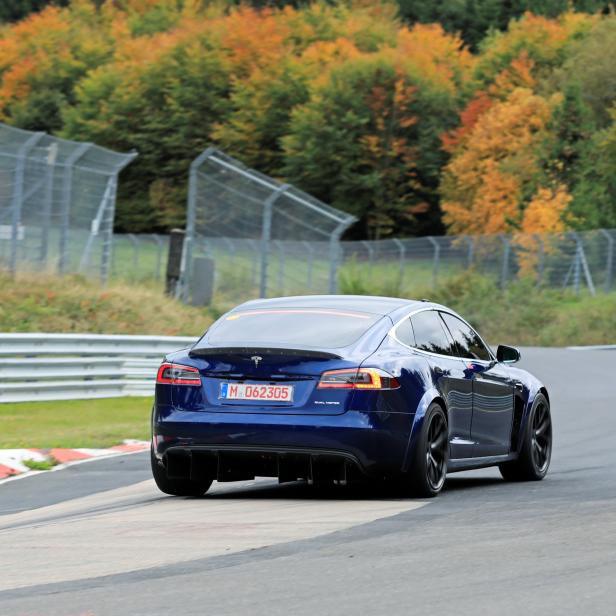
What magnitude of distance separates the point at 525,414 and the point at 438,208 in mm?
72063

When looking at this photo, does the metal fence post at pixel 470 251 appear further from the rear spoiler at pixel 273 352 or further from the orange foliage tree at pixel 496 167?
the rear spoiler at pixel 273 352

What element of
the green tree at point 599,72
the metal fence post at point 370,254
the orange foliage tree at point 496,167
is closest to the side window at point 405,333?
the metal fence post at point 370,254

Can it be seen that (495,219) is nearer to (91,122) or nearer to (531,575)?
(91,122)

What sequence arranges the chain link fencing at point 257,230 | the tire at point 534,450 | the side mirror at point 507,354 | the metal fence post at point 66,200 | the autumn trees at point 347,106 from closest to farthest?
the tire at point 534,450 → the side mirror at point 507,354 → the metal fence post at point 66,200 → the chain link fencing at point 257,230 → the autumn trees at point 347,106

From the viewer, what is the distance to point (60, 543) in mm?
8008

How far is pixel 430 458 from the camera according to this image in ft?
32.5

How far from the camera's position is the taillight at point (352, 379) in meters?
9.55

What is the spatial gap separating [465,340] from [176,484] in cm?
235

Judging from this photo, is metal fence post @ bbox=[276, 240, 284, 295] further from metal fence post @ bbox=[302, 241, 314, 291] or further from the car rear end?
the car rear end

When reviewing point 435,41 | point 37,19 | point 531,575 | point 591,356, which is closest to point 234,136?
point 435,41

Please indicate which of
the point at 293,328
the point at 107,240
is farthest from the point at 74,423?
the point at 107,240

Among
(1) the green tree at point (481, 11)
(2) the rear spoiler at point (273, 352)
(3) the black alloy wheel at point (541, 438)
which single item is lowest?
(3) the black alloy wheel at point (541, 438)

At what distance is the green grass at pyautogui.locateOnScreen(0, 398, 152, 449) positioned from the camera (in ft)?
47.5

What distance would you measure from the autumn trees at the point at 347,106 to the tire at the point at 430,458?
58.5 m
